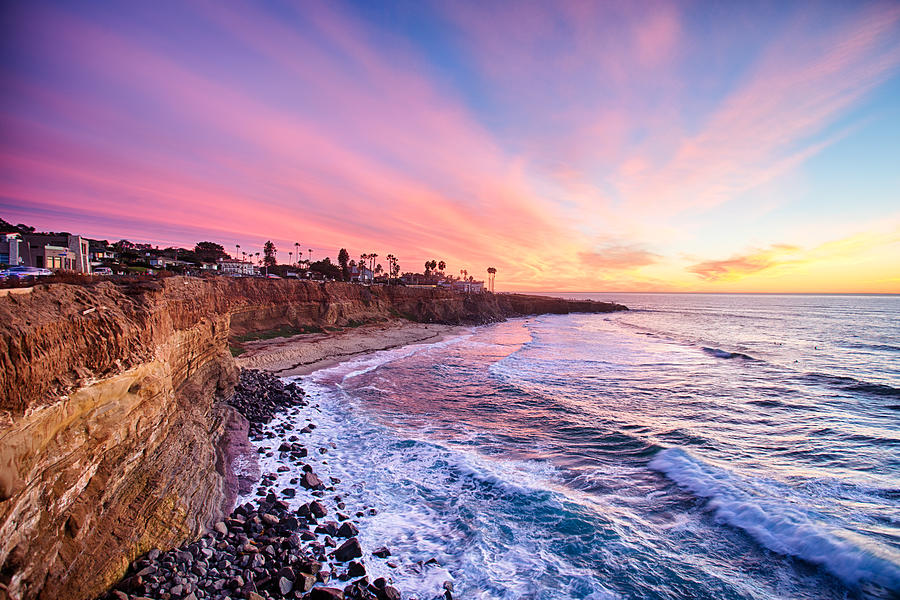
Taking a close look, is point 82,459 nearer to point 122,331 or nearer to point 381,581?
point 122,331

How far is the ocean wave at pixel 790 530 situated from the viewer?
328 inches

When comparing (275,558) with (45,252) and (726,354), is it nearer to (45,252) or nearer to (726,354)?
(726,354)

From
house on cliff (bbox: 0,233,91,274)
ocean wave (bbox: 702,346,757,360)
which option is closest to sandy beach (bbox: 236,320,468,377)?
house on cliff (bbox: 0,233,91,274)

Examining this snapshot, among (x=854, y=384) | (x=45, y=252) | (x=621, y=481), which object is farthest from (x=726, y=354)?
(x=45, y=252)

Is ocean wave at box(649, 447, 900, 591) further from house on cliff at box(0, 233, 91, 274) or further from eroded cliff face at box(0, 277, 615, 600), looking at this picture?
house on cliff at box(0, 233, 91, 274)

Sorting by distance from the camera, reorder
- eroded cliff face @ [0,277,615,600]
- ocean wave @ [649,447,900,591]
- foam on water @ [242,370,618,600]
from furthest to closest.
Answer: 1. ocean wave @ [649,447,900,591]
2. foam on water @ [242,370,618,600]
3. eroded cliff face @ [0,277,615,600]

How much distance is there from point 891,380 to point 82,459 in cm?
4180

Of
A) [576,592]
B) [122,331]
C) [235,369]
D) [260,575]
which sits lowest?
[576,592]

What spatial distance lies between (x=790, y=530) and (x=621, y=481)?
13.4 feet

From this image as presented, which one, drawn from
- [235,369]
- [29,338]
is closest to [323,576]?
[29,338]

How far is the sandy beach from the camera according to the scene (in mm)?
27016

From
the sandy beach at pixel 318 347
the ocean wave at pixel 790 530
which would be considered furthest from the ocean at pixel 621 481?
the sandy beach at pixel 318 347

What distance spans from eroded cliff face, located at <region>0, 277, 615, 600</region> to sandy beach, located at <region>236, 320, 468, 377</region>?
13.6m

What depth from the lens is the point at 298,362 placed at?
1147 inches
